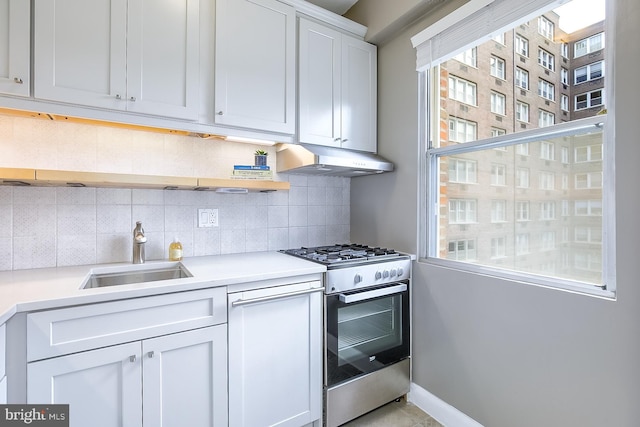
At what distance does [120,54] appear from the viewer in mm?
1501

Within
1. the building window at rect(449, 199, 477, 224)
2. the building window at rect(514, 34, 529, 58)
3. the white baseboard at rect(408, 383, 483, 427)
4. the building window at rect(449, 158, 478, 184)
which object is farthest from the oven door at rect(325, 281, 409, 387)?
the building window at rect(514, 34, 529, 58)

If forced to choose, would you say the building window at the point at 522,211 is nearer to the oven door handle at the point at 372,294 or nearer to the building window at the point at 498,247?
the building window at the point at 498,247

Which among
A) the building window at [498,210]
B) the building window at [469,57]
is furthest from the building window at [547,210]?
the building window at [469,57]

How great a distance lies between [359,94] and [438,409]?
2156 millimetres

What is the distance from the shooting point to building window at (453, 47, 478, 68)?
1.82m

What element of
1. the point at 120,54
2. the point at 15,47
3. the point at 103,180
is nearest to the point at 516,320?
the point at 103,180

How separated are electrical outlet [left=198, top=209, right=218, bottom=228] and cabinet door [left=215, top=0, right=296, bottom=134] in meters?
0.61

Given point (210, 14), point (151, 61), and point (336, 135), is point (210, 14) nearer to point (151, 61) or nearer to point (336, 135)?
point (151, 61)

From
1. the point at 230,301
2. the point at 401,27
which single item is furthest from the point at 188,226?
the point at 401,27

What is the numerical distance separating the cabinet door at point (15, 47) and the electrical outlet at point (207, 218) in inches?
39.4

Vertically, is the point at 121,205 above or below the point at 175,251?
above

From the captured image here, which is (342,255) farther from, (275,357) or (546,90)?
(546,90)

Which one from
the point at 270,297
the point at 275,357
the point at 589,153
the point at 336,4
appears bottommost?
the point at 275,357

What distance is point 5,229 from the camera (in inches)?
60.2
